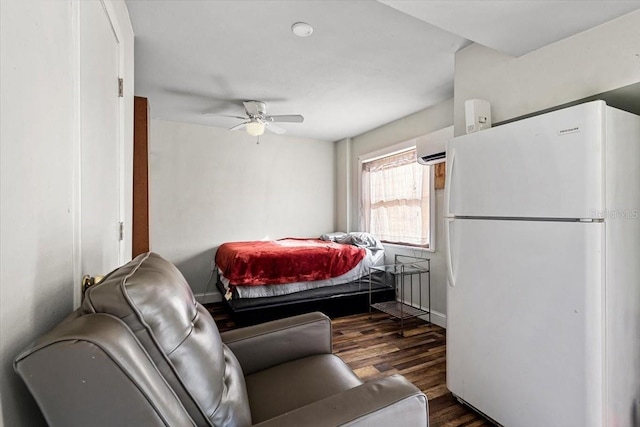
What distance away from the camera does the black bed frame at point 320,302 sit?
318 cm

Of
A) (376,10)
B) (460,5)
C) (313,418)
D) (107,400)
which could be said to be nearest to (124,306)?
(107,400)

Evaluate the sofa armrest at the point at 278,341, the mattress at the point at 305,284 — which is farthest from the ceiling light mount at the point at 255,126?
the sofa armrest at the point at 278,341

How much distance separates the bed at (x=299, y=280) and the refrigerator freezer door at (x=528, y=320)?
1742 millimetres

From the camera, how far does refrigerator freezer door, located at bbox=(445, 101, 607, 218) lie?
131cm

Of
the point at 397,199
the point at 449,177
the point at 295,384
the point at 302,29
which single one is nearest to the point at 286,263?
the point at 397,199

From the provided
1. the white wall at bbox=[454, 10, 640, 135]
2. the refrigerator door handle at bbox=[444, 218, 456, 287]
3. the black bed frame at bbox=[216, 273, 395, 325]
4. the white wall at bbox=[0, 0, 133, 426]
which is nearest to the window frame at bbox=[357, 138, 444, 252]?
the black bed frame at bbox=[216, 273, 395, 325]

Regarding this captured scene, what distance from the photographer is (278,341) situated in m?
1.46

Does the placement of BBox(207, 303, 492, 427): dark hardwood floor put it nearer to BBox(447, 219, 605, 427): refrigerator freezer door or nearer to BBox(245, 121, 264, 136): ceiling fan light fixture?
BBox(447, 219, 605, 427): refrigerator freezer door

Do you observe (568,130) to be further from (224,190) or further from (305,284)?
(224,190)

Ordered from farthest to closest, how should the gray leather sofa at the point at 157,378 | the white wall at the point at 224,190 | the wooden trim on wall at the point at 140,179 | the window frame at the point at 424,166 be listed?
the white wall at the point at 224,190
the window frame at the point at 424,166
the wooden trim on wall at the point at 140,179
the gray leather sofa at the point at 157,378

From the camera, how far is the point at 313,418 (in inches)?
32.5

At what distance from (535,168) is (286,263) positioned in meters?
2.44

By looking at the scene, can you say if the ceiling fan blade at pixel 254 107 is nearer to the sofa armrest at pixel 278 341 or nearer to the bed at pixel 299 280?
the bed at pixel 299 280

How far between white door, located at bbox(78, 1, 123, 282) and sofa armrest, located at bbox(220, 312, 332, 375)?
0.67 metres
